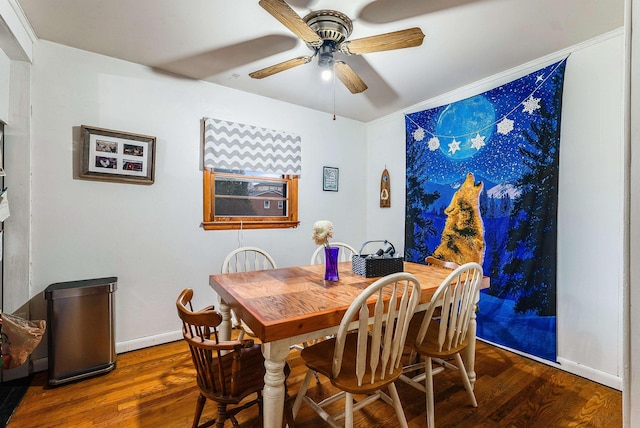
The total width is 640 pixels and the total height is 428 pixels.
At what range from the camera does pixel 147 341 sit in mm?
2586

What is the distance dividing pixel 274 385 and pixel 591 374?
240 cm

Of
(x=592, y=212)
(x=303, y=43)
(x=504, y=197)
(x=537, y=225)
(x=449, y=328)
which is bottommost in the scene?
(x=449, y=328)

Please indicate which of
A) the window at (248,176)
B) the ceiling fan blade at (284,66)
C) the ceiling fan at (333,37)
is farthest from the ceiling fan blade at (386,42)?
the window at (248,176)

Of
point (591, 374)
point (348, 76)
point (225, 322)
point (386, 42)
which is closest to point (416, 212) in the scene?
point (348, 76)

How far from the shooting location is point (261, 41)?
7.14ft

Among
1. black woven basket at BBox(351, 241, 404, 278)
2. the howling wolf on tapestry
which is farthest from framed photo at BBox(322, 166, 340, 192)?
black woven basket at BBox(351, 241, 404, 278)

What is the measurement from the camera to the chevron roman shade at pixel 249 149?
2893 millimetres

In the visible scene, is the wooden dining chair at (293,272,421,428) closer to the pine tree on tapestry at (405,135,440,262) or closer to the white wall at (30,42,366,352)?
the white wall at (30,42,366,352)

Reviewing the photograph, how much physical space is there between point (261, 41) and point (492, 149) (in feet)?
7.26

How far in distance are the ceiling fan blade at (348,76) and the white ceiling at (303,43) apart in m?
0.27

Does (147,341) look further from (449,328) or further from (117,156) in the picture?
(449,328)

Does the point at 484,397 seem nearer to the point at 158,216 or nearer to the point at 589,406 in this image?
the point at 589,406

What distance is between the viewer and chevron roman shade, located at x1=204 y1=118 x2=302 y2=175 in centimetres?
289

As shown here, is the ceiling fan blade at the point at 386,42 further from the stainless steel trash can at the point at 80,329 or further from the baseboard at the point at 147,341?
the baseboard at the point at 147,341
